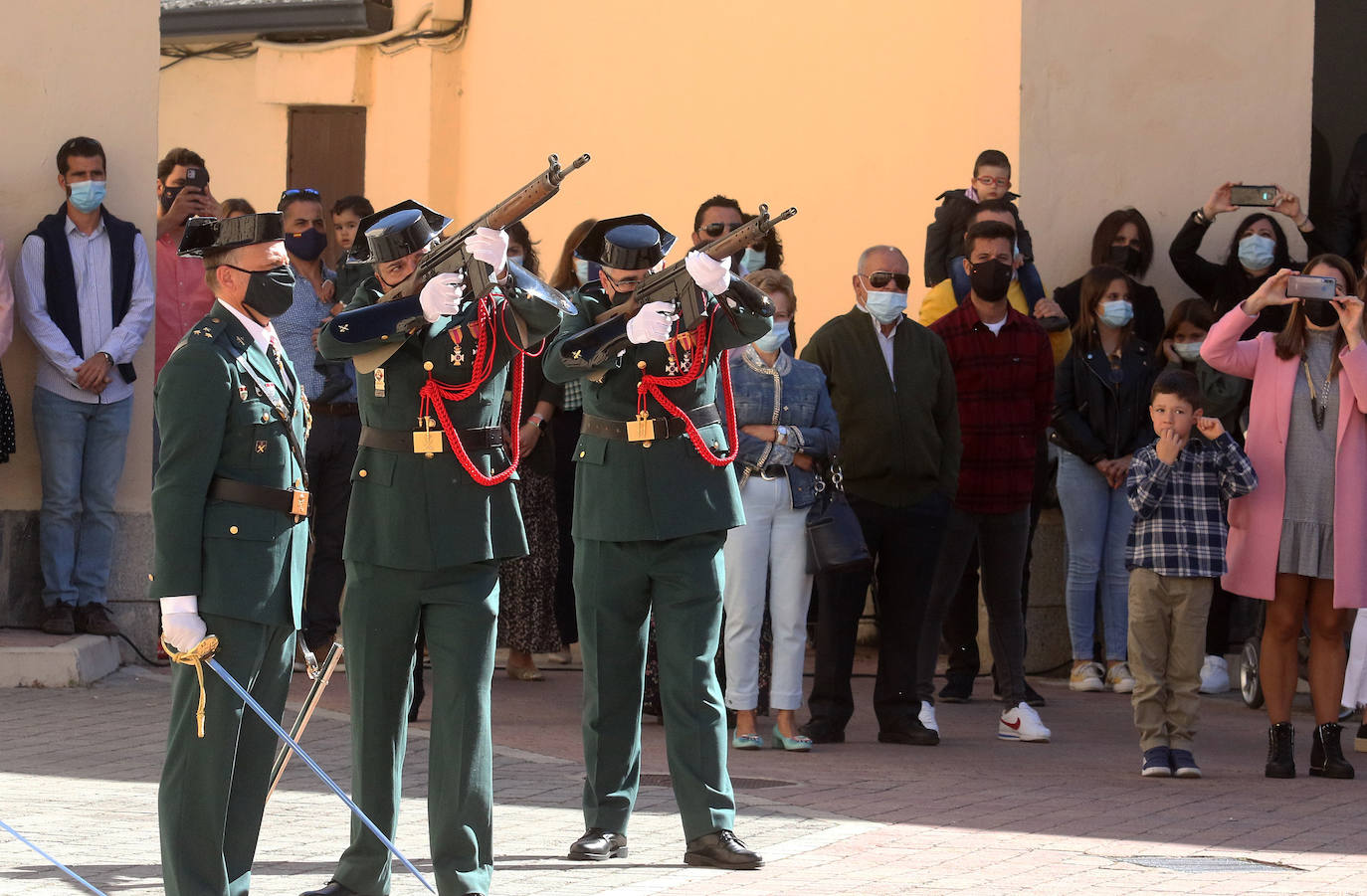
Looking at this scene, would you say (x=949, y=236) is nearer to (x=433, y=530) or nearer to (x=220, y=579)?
(x=433, y=530)

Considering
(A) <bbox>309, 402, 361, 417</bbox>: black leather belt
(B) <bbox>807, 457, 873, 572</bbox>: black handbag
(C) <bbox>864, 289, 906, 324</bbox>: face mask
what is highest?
(C) <bbox>864, 289, 906, 324</bbox>: face mask

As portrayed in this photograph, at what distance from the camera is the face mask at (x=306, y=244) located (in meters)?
10.3

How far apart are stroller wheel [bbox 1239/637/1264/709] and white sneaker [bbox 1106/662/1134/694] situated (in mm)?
607

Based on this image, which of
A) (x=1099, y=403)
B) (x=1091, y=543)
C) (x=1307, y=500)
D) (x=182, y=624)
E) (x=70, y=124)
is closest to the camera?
(x=182, y=624)

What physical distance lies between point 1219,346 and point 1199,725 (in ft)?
6.96

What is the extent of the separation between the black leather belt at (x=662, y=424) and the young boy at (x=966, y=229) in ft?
13.5

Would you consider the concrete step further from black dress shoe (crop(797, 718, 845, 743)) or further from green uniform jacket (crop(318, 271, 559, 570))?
green uniform jacket (crop(318, 271, 559, 570))

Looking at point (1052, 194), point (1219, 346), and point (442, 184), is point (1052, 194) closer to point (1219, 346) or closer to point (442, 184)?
point (1219, 346)

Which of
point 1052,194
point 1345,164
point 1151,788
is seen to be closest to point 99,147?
point 1052,194

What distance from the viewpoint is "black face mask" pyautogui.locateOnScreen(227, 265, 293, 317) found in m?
5.33

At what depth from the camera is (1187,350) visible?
35.8 feet

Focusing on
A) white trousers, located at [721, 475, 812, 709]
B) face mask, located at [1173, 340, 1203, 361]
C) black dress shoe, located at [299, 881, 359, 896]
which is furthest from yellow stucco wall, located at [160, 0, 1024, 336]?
black dress shoe, located at [299, 881, 359, 896]

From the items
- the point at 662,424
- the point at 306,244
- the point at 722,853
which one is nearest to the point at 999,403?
the point at 662,424

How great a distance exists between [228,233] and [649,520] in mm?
1817
